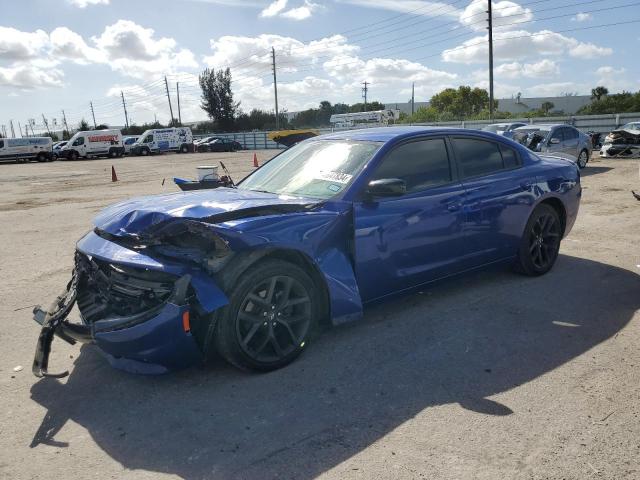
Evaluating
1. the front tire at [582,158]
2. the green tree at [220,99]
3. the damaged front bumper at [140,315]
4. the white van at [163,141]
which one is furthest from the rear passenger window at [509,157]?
the green tree at [220,99]

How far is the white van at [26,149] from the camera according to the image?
38.4m

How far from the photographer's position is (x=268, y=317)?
11.2ft

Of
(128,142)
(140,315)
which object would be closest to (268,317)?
(140,315)

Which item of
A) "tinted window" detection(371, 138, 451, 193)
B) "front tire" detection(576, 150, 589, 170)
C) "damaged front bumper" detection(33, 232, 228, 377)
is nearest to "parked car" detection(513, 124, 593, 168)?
"front tire" detection(576, 150, 589, 170)

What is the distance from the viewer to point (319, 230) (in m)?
3.60

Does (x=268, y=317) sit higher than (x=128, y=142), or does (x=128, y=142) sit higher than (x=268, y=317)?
(x=128, y=142)

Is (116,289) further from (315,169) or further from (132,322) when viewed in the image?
(315,169)

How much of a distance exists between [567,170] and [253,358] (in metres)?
4.15

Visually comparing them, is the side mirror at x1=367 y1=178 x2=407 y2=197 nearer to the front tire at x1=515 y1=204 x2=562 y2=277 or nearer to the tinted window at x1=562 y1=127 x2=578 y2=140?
the front tire at x1=515 y1=204 x2=562 y2=277

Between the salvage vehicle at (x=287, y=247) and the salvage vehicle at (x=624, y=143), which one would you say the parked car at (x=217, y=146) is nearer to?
the salvage vehicle at (x=624, y=143)

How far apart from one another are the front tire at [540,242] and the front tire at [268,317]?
2609mm

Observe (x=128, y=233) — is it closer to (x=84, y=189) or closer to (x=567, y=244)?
(x=567, y=244)

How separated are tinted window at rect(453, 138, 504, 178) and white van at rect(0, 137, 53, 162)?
137 ft

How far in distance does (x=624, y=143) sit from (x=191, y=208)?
2067 centimetres
